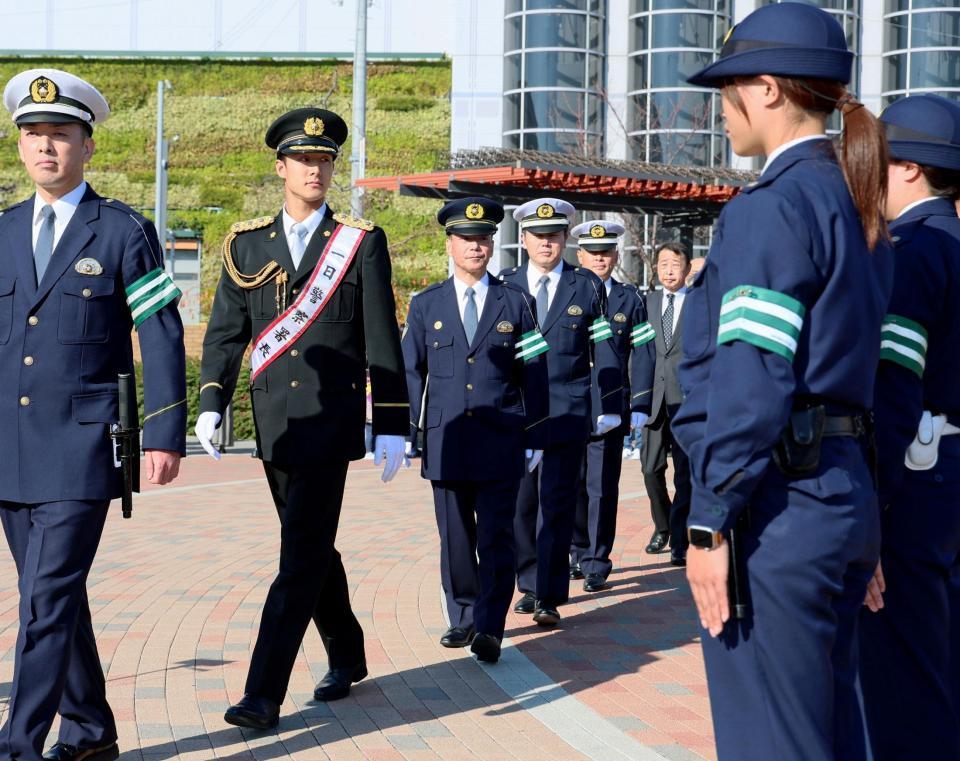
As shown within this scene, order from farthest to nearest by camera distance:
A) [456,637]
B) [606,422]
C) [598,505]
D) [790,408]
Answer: [598,505]
[606,422]
[456,637]
[790,408]

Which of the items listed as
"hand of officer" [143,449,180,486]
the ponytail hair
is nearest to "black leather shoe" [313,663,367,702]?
"hand of officer" [143,449,180,486]

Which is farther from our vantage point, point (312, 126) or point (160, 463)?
point (312, 126)

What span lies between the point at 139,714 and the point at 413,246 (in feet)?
121

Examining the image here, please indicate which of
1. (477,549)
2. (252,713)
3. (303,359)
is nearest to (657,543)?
(477,549)

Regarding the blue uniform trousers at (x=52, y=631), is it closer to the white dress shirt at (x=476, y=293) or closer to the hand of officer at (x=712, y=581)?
the hand of officer at (x=712, y=581)

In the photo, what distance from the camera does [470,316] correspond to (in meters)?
6.96

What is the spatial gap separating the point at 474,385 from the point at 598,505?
2238mm

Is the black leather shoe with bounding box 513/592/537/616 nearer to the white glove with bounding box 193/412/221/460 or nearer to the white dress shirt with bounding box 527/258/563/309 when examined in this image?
the white dress shirt with bounding box 527/258/563/309

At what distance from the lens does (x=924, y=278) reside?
3.67 m

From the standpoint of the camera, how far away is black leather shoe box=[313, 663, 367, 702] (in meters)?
5.58

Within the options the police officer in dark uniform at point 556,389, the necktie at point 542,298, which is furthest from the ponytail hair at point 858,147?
the necktie at point 542,298

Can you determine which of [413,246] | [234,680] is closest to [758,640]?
[234,680]

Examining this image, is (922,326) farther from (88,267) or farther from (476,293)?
(476,293)

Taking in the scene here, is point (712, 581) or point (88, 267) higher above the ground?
point (88, 267)
